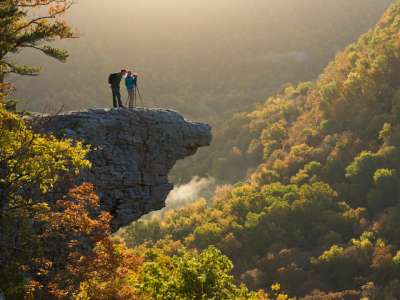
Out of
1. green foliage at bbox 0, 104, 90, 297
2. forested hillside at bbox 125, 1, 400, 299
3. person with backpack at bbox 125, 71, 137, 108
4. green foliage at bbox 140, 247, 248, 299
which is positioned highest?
forested hillside at bbox 125, 1, 400, 299

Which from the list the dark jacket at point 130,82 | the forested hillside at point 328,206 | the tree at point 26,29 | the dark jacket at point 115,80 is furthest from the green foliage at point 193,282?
the forested hillside at point 328,206

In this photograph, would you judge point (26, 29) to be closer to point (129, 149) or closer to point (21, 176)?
point (129, 149)

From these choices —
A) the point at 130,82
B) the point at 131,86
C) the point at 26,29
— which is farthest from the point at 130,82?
the point at 26,29

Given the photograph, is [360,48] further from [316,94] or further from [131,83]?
[131,83]

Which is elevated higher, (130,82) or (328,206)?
(328,206)

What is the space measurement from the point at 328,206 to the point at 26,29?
98803 millimetres

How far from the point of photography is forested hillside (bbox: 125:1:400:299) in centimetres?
9956

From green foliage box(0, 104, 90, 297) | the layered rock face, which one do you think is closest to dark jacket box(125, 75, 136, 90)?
the layered rock face

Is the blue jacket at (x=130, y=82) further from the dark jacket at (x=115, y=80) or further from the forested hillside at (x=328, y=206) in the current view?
the forested hillside at (x=328, y=206)

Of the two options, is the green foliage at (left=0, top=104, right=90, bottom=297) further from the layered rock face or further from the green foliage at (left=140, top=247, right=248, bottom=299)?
the layered rock face

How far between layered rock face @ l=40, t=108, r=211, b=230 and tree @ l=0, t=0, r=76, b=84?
289 centimetres

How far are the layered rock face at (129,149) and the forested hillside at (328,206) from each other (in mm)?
62656

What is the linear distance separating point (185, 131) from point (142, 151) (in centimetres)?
285

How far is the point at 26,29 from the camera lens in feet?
92.2
